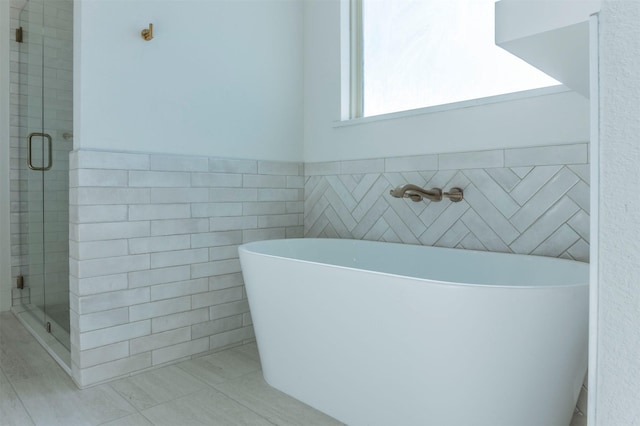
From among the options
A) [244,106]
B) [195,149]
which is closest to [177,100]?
[195,149]

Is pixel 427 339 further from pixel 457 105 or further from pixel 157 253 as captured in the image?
pixel 157 253

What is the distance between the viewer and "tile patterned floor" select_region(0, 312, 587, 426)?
1707mm

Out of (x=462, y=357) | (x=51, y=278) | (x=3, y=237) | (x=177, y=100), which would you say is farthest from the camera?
(x=3, y=237)

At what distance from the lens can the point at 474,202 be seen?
2.12 metres

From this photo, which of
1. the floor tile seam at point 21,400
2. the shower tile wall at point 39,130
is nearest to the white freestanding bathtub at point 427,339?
the floor tile seam at point 21,400

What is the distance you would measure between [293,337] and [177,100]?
55.5 inches

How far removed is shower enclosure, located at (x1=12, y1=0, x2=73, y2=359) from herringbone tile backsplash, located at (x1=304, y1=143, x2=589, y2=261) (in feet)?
4.96

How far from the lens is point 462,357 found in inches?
51.9

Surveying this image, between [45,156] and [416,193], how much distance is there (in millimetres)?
2178

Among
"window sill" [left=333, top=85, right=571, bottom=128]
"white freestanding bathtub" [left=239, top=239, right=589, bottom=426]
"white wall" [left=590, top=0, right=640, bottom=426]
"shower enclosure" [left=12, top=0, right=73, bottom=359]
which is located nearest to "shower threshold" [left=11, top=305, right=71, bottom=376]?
"shower enclosure" [left=12, top=0, right=73, bottom=359]

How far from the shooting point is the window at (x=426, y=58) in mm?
2113

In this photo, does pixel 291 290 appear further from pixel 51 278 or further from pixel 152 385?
pixel 51 278

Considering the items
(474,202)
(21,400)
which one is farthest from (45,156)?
(474,202)

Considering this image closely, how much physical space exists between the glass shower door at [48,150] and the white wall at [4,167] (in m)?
0.21
